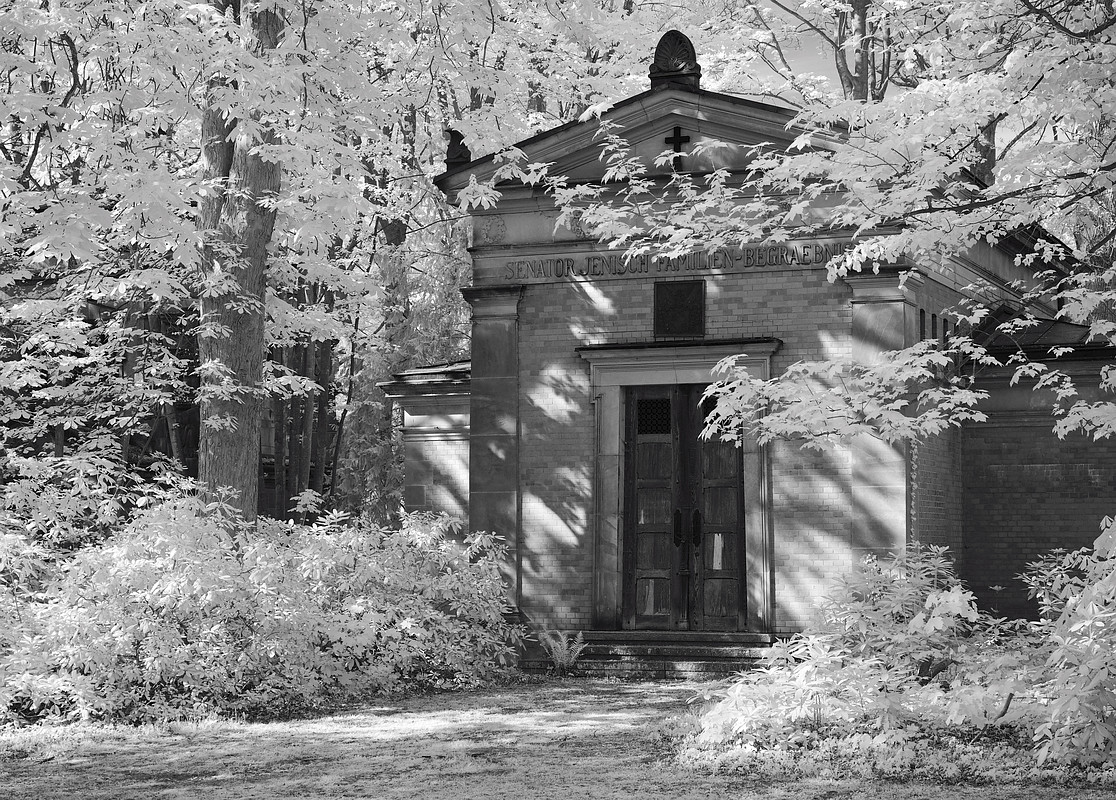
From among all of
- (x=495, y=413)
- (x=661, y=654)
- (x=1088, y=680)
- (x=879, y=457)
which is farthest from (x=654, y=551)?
(x=1088, y=680)

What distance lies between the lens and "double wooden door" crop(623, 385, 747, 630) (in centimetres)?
1409

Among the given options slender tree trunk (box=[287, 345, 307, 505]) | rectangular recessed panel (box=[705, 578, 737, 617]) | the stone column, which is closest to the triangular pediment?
the stone column

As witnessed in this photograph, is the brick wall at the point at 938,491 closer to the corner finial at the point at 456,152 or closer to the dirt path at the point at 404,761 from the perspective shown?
the dirt path at the point at 404,761

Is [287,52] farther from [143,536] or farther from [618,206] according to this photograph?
[143,536]

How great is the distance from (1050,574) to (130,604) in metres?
7.57

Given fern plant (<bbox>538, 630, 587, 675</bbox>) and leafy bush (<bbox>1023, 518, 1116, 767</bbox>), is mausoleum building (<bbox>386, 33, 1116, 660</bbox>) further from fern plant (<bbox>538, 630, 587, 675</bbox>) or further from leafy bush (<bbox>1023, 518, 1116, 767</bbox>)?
leafy bush (<bbox>1023, 518, 1116, 767</bbox>)

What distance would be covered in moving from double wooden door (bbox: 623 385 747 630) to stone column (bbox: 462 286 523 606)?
134 cm

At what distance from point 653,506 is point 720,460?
3.00 feet

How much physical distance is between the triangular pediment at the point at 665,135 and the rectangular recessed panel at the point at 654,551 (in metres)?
4.11

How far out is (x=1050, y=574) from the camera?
406 inches

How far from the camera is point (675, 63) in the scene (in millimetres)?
14297

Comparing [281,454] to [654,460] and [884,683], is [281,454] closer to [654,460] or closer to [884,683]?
[654,460]

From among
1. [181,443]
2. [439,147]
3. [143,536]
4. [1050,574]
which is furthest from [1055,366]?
[181,443]

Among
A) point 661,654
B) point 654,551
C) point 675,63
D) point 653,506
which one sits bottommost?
point 661,654
